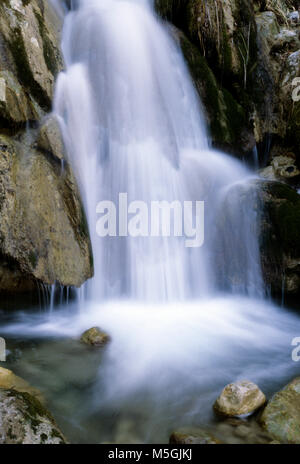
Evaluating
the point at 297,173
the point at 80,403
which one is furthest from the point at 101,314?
the point at 297,173

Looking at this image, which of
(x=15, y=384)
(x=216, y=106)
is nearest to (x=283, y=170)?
(x=216, y=106)

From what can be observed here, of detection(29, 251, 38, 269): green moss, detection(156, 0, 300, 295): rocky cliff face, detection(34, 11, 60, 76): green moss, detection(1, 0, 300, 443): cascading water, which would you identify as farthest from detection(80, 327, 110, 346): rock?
detection(156, 0, 300, 295): rocky cliff face

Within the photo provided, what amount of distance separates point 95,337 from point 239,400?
72.6 inches

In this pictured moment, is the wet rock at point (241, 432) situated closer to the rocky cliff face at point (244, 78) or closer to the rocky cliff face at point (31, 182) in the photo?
the rocky cliff face at point (31, 182)

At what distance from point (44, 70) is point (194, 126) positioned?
11.4 ft

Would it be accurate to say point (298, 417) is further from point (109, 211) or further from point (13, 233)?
point (109, 211)

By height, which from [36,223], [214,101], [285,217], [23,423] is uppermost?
[214,101]

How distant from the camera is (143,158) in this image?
20.2 feet

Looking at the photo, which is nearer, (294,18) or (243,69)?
(243,69)

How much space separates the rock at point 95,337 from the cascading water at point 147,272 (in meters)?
0.10

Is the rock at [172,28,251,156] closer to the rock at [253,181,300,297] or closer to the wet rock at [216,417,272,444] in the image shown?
the rock at [253,181,300,297]

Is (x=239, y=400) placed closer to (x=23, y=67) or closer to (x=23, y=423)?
(x=23, y=423)

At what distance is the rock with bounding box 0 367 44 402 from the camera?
114 inches
